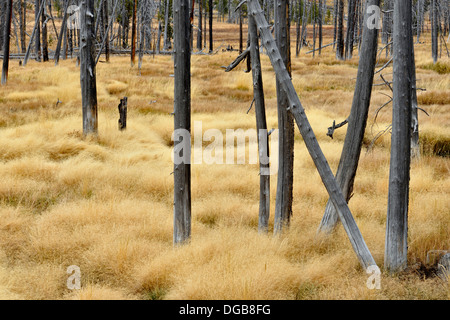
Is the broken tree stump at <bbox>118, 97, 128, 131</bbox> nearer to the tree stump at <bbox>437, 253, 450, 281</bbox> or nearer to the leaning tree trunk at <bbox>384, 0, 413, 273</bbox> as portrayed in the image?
the leaning tree trunk at <bbox>384, 0, 413, 273</bbox>

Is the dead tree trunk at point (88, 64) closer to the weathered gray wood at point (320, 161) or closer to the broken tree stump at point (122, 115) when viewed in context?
the broken tree stump at point (122, 115)

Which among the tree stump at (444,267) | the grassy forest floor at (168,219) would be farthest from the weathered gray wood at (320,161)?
the tree stump at (444,267)

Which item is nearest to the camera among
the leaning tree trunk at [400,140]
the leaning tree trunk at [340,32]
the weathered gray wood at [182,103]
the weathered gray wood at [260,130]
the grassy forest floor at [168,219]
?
the grassy forest floor at [168,219]

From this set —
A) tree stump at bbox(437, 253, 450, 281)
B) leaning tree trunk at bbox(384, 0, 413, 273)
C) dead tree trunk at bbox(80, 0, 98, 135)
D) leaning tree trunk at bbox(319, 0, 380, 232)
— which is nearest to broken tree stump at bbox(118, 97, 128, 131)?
dead tree trunk at bbox(80, 0, 98, 135)

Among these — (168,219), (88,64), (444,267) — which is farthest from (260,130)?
(88,64)

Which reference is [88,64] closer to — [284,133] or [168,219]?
[168,219]

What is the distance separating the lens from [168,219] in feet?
17.7

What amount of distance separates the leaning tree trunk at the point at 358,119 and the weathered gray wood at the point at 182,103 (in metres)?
1.50

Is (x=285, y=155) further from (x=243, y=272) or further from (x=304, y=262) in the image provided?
(x=243, y=272)

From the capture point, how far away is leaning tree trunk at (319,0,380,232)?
475 cm

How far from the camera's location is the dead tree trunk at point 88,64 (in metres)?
9.69

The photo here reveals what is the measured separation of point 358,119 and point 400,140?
2.81 feet
